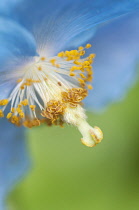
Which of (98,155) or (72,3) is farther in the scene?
(98,155)

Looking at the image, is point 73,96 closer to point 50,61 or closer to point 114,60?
point 50,61

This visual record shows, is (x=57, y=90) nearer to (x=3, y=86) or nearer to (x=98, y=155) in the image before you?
(x=3, y=86)

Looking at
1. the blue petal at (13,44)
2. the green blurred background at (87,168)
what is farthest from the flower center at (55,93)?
the green blurred background at (87,168)

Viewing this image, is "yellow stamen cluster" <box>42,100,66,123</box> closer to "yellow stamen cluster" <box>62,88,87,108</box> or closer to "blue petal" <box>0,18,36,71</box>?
"yellow stamen cluster" <box>62,88,87,108</box>

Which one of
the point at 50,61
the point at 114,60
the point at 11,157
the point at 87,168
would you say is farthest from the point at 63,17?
→ the point at 87,168

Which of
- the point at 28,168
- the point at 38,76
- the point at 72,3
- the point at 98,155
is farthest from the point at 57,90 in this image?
the point at 98,155

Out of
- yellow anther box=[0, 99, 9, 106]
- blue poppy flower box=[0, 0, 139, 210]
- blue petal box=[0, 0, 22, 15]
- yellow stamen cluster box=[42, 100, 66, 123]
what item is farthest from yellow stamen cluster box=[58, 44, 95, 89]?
blue petal box=[0, 0, 22, 15]
